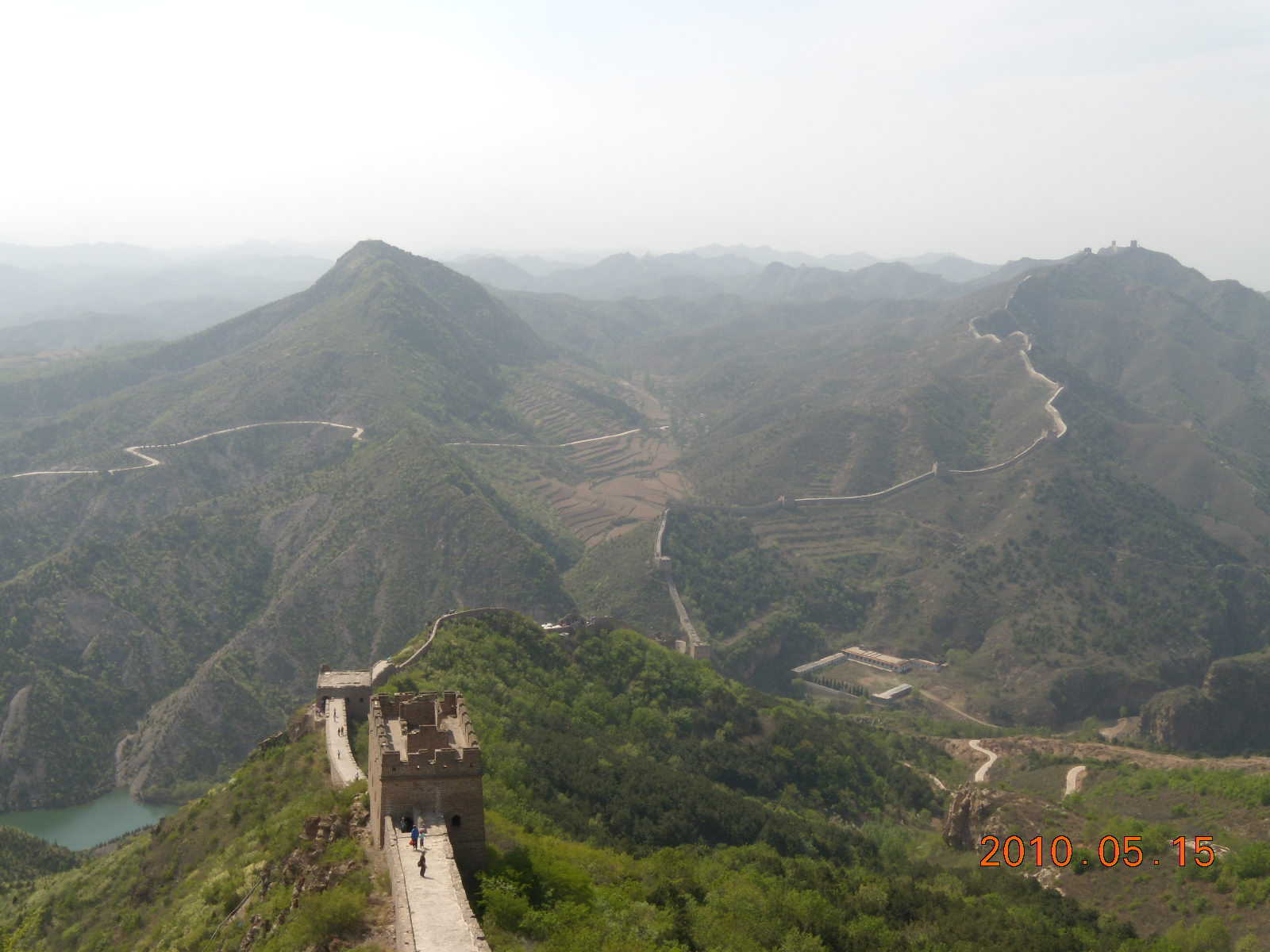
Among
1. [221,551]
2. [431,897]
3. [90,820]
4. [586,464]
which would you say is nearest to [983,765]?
[431,897]

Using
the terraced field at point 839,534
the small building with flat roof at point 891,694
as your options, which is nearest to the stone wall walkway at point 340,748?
the small building with flat roof at point 891,694

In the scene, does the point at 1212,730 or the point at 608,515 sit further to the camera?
the point at 608,515

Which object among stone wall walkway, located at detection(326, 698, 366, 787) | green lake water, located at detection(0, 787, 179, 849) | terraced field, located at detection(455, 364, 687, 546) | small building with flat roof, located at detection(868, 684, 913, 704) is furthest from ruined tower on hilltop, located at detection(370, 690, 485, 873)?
terraced field, located at detection(455, 364, 687, 546)

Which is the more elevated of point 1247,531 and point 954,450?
point 954,450

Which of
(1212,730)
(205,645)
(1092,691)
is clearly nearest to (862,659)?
(1092,691)

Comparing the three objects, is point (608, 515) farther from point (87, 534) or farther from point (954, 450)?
point (87, 534)

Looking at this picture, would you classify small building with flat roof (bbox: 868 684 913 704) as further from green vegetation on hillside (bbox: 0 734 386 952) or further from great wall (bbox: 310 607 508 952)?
great wall (bbox: 310 607 508 952)

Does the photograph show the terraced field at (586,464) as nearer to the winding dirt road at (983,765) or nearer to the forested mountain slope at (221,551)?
the forested mountain slope at (221,551)
